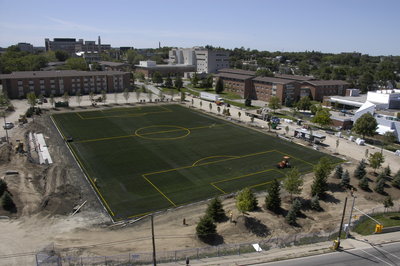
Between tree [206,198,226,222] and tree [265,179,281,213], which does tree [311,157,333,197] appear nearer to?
tree [265,179,281,213]

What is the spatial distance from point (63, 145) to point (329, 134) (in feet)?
169

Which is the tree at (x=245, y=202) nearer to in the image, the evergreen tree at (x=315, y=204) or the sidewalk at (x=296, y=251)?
the sidewalk at (x=296, y=251)

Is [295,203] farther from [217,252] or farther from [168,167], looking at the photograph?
[168,167]

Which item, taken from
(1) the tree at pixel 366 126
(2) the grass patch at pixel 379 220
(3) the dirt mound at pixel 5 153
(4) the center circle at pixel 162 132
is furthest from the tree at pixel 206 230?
(1) the tree at pixel 366 126

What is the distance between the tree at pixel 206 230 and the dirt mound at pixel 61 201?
14.1 m

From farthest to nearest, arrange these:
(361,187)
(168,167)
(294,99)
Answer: (294,99) → (168,167) → (361,187)

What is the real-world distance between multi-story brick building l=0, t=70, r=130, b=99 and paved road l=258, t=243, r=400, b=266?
3656 inches

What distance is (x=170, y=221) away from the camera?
100 ft

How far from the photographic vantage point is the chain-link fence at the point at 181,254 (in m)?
Result: 22.9

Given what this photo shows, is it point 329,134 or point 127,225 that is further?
point 329,134

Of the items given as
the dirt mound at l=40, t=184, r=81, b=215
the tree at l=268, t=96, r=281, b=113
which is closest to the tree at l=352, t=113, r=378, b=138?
the tree at l=268, t=96, r=281, b=113

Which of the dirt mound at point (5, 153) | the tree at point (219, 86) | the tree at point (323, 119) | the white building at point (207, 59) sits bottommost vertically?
the dirt mound at point (5, 153)

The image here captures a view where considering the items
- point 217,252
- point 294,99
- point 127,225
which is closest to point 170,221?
point 127,225

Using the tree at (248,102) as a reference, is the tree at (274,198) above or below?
below
